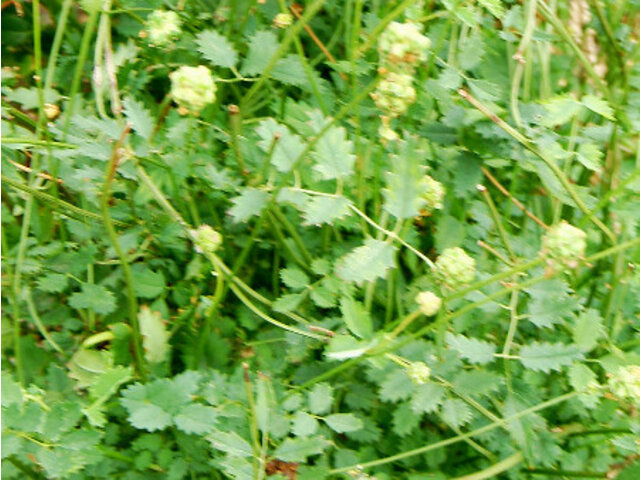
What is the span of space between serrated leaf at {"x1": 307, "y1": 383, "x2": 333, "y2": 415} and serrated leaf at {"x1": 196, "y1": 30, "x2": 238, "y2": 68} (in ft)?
1.78

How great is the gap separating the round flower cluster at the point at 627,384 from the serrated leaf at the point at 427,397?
253mm

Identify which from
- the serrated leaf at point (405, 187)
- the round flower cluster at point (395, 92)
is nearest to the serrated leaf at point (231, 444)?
the serrated leaf at point (405, 187)

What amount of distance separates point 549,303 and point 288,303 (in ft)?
1.37

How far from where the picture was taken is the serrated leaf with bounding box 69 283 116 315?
4.61ft

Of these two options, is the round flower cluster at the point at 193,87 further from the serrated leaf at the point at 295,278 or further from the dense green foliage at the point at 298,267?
the serrated leaf at the point at 295,278

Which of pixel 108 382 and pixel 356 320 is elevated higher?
pixel 356 320

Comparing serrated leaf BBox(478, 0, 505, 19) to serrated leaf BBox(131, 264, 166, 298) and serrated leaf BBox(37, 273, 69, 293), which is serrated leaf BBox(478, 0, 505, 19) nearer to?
serrated leaf BBox(131, 264, 166, 298)

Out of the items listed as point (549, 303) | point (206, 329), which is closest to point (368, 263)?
point (549, 303)

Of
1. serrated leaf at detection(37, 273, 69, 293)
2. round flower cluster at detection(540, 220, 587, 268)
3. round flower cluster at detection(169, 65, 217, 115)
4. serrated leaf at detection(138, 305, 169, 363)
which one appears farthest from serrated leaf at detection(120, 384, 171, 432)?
round flower cluster at detection(540, 220, 587, 268)

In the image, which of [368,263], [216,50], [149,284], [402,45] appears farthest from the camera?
[149,284]

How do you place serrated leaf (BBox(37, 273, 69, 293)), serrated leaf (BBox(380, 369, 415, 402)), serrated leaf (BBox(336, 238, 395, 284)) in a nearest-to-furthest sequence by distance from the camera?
serrated leaf (BBox(336, 238, 395, 284)), serrated leaf (BBox(380, 369, 415, 402)), serrated leaf (BBox(37, 273, 69, 293))

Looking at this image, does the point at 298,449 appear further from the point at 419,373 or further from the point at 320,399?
the point at 419,373

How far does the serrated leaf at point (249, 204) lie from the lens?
123 cm

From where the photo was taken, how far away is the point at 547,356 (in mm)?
1194
